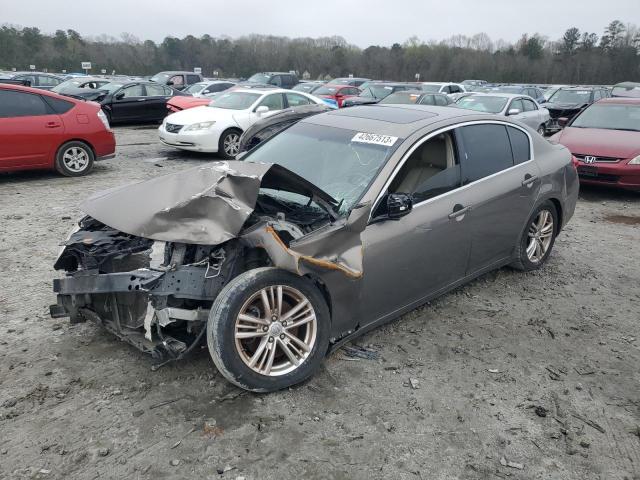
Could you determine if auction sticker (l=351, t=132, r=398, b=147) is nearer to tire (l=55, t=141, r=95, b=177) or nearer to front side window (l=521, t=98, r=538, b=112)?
tire (l=55, t=141, r=95, b=177)

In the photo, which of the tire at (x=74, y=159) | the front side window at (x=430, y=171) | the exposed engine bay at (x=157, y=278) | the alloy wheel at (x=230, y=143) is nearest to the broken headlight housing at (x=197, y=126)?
the alloy wheel at (x=230, y=143)

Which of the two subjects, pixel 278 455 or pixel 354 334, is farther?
pixel 354 334

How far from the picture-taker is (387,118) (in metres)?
4.25

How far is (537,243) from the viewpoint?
518cm

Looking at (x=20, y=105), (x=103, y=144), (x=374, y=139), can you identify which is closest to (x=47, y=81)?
(x=103, y=144)

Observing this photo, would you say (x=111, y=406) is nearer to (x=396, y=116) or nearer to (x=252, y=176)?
(x=252, y=176)

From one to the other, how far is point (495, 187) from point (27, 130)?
7283 millimetres

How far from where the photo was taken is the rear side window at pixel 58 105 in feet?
27.9

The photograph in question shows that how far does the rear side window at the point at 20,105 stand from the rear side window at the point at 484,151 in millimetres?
7145

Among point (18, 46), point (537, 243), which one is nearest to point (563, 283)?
point (537, 243)

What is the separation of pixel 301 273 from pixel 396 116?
1922mm

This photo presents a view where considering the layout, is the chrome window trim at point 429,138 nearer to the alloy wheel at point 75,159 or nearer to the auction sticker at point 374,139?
the auction sticker at point 374,139

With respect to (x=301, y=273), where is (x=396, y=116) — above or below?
above

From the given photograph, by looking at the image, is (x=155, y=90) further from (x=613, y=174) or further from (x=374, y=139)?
(x=374, y=139)
